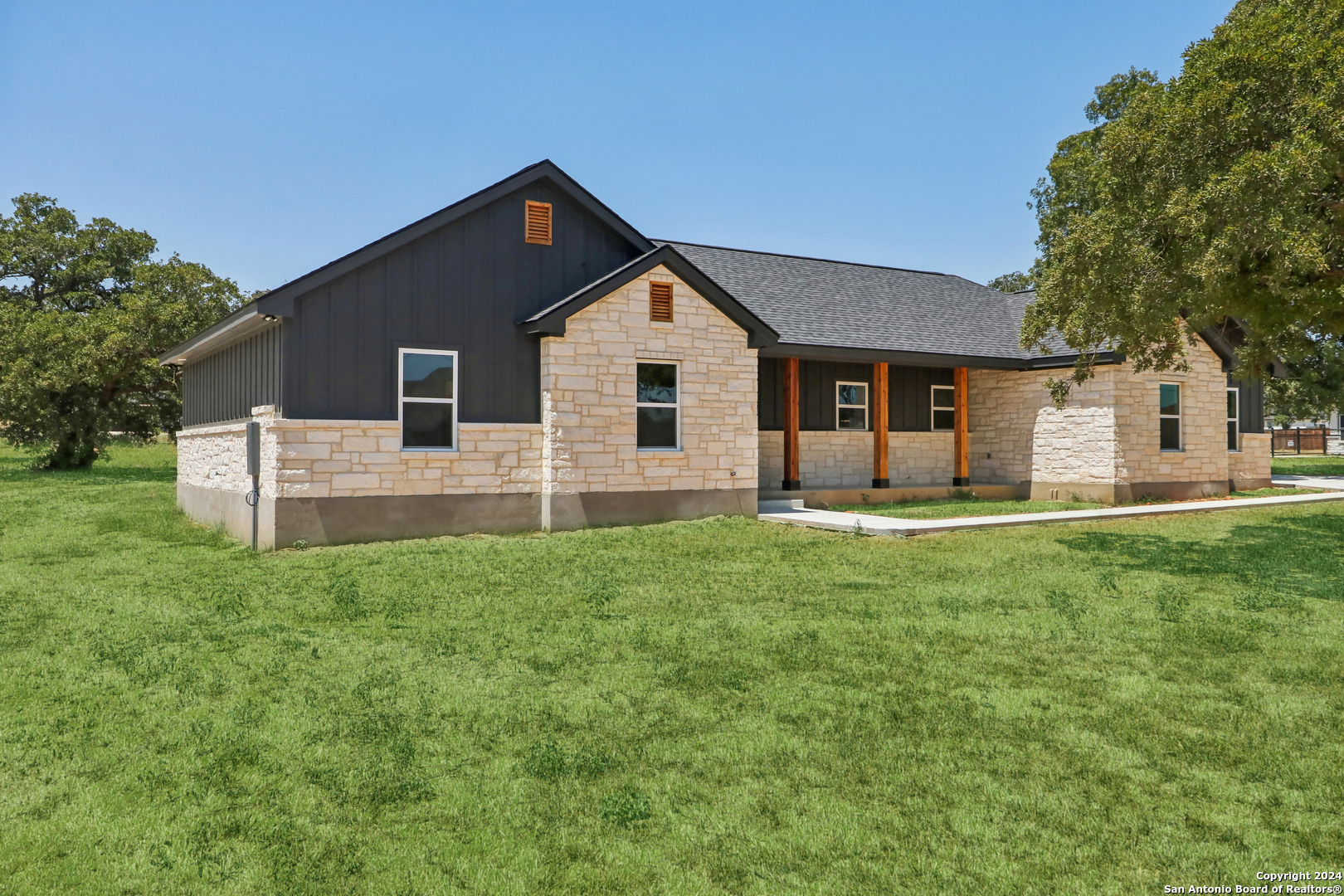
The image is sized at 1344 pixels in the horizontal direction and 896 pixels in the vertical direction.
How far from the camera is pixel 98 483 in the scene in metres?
25.1

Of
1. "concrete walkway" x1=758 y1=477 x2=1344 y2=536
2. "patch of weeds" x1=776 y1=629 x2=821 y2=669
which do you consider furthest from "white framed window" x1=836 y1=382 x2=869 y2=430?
"patch of weeds" x1=776 y1=629 x2=821 y2=669

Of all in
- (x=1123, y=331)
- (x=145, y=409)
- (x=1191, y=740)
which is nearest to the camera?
(x=1191, y=740)

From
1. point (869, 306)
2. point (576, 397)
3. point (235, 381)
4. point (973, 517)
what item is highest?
point (869, 306)


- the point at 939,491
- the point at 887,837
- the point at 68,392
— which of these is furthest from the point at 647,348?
the point at 68,392

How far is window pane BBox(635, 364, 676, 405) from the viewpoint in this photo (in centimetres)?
1511

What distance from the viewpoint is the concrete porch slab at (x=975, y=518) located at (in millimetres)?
13820

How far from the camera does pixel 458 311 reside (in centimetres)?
1408

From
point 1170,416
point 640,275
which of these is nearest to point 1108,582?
point 640,275

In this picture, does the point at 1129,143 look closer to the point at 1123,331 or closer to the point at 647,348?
the point at 1123,331

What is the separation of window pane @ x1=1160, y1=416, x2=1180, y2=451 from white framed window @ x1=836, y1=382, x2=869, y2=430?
664 cm

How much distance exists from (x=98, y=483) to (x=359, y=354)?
16868 millimetres

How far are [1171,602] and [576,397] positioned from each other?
358 inches

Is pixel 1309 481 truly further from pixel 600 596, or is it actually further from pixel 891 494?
pixel 600 596

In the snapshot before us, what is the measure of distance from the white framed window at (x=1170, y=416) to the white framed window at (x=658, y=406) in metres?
11.6
